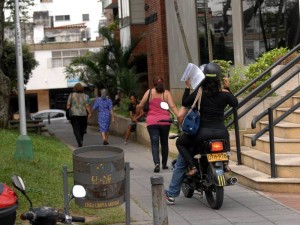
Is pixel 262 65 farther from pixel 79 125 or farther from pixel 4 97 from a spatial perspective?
pixel 4 97

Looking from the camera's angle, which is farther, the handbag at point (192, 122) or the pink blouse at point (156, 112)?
the pink blouse at point (156, 112)

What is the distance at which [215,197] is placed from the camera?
825cm

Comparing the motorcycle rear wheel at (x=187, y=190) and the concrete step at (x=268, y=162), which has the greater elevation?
the concrete step at (x=268, y=162)

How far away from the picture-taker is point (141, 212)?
27.2 feet

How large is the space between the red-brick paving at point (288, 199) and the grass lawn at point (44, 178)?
81.3 inches

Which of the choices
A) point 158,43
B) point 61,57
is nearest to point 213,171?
point 158,43

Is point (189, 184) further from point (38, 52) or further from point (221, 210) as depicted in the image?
point (38, 52)

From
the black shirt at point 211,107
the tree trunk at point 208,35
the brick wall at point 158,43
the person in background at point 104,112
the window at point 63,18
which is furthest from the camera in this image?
the window at point 63,18

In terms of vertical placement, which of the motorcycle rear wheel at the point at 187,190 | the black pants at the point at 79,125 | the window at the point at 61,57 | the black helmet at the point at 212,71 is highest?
the window at the point at 61,57

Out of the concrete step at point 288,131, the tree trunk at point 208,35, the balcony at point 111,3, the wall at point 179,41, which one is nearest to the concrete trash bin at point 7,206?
the concrete step at point 288,131

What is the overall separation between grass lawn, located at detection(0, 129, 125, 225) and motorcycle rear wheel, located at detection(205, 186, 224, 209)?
3.67 ft

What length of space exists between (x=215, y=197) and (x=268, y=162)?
64.9 inches

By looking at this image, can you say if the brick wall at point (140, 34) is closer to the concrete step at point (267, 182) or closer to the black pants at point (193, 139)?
the concrete step at point (267, 182)

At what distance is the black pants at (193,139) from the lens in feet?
26.9
